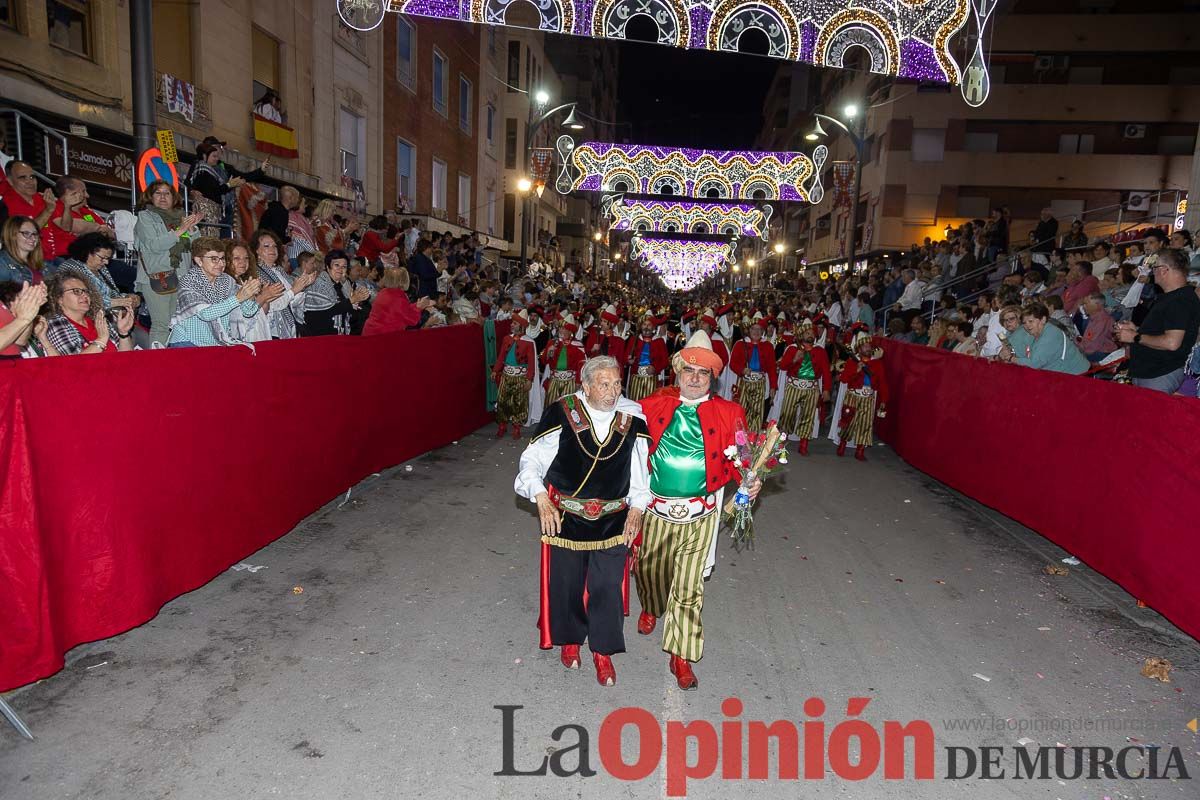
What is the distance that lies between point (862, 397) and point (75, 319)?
30.4 ft

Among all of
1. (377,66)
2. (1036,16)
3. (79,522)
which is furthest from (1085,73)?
(79,522)

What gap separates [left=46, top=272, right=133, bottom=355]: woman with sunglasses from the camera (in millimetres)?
4570

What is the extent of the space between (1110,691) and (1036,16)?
3409 centimetres

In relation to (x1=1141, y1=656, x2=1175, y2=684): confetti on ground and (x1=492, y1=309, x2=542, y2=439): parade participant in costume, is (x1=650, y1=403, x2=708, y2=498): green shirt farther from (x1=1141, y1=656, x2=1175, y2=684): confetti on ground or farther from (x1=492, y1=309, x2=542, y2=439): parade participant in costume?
(x1=492, y1=309, x2=542, y2=439): parade participant in costume

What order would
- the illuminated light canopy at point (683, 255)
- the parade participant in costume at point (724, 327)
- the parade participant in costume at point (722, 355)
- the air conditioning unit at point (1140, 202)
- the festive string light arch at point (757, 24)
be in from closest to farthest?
1. the festive string light arch at point (757, 24)
2. the parade participant in costume at point (722, 355)
3. the parade participant in costume at point (724, 327)
4. the air conditioning unit at point (1140, 202)
5. the illuminated light canopy at point (683, 255)

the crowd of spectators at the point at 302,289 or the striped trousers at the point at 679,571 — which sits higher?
the crowd of spectators at the point at 302,289

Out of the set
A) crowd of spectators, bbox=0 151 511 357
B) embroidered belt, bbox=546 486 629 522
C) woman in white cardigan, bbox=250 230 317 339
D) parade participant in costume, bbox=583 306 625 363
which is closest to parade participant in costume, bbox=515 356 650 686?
embroidered belt, bbox=546 486 629 522

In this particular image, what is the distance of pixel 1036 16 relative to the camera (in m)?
29.4

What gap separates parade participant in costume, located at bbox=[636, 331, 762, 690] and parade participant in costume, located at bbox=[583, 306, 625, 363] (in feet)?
26.6

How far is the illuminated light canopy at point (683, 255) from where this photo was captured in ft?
215

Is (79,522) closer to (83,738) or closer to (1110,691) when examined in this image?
(83,738)

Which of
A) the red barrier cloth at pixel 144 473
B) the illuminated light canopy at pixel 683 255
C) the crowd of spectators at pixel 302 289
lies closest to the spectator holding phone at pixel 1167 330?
the crowd of spectators at pixel 302 289

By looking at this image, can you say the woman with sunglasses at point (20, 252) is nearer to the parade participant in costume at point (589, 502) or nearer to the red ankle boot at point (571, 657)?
the parade participant in costume at point (589, 502)

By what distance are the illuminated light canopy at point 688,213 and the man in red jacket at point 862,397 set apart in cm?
2732
